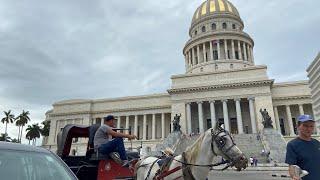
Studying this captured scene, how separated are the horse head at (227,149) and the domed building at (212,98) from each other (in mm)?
40810

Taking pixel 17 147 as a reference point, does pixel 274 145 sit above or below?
below

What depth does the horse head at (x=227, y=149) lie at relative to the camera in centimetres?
478

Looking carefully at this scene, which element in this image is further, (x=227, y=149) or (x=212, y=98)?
(x=212, y=98)

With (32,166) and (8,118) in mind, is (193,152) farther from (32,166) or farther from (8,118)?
(8,118)

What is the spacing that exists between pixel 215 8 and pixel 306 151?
71281 millimetres

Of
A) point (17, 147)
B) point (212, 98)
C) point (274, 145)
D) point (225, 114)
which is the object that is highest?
point (212, 98)

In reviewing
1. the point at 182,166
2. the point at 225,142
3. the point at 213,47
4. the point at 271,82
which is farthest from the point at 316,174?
the point at 213,47

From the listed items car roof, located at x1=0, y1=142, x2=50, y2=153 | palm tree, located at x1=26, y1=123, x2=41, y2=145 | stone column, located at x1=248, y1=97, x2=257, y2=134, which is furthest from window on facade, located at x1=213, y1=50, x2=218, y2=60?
car roof, located at x1=0, y1=142, x2=50, y2=153

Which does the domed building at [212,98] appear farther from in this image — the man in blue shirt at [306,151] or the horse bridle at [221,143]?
the man in blue shirt at [306,151]

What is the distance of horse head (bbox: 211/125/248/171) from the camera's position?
4781 mm

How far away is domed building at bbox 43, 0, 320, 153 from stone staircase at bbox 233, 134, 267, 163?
5.19 meters

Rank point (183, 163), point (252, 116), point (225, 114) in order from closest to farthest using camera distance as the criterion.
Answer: point (183, 163), point (252, 116), point (225, 114)

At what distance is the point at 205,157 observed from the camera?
516cm

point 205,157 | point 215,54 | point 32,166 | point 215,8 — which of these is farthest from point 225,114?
point 32,166
